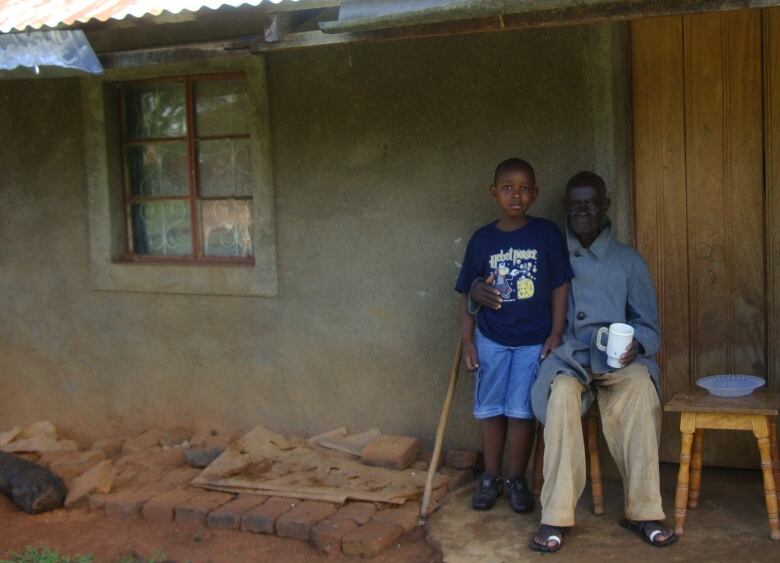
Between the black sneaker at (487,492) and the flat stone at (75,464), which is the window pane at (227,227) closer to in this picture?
the flat stone at (75,464)

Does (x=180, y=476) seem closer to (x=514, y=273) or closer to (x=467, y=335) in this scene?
(x=467, y=335)

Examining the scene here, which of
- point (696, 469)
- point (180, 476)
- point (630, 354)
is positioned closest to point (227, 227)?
point (180, 476)

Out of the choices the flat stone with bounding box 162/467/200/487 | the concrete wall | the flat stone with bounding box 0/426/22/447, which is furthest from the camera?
the flat stone with bounding box 0/426/22/447

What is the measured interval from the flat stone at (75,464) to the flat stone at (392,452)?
1.68 m

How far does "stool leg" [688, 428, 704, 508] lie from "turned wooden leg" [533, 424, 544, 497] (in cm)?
69

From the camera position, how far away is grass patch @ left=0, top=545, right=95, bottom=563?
4.68m

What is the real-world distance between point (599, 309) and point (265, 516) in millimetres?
1855

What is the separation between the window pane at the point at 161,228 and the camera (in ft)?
20.4

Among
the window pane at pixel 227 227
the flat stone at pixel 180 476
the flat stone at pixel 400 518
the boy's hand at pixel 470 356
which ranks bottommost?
the flat stone at pixel 400 518

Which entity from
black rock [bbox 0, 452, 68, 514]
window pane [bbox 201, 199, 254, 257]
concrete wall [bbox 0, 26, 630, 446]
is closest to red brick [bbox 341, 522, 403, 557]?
concrete wall [bbox 0, 26, 630, 446]

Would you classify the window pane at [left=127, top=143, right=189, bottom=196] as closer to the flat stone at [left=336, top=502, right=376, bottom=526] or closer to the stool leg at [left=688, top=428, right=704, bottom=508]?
the flat stone at [left=336, top=502, right=376, bottom=526]

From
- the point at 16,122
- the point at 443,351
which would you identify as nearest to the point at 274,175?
the point at 443,351

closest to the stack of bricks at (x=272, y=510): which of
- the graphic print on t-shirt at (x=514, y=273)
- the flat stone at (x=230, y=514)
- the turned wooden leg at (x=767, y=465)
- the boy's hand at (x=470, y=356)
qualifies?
the flat stone at (x=230, y=514)

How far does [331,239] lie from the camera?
18.4 feet
